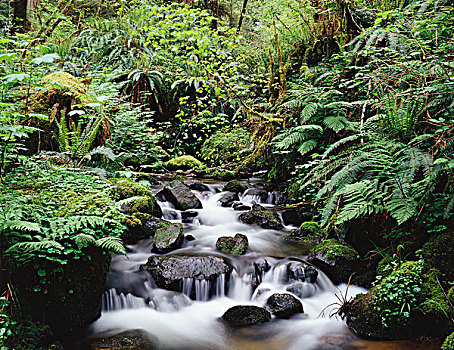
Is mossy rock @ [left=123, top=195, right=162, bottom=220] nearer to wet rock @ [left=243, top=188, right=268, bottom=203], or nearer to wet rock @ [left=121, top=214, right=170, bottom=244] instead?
wet rock @ [left=121, top=214, right=170, bottom=244]

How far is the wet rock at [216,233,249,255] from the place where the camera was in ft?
16.2

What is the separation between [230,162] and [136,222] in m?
4.93

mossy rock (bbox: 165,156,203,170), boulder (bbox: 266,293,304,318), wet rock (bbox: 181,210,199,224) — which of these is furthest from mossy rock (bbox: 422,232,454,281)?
mossy rock (bbox: 165,156,203,170)

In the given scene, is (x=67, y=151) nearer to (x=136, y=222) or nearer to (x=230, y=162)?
(x=136, y=222)

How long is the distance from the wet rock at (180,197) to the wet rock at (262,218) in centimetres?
108

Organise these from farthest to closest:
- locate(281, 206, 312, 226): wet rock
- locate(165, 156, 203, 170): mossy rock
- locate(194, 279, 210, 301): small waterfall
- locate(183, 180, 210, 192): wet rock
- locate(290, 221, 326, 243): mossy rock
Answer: locate(165, 156, 203, 170): mossy rock → locate(183, 180, 210, 192): wet rock → locate(281, 206, 312, 226): wet rock → locate(290, 221, 326, 243): mossy rock → locate(194, 279, 210, 301): small waterfall

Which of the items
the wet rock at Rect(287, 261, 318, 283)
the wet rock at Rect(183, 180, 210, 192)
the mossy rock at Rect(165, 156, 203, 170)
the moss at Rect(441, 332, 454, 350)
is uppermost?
the mossy rock at Rect(165, 156, 203, 170)

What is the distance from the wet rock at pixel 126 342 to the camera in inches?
123

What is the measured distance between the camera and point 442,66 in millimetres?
4402

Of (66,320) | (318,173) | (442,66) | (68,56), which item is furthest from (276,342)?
(68,56)

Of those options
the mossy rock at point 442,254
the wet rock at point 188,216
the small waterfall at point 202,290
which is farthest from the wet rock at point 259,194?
the mossy rock at point 442,254

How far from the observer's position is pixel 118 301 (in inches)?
154

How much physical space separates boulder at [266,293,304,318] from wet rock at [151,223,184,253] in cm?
173

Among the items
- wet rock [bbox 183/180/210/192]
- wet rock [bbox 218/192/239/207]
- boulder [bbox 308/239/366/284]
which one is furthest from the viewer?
wet rock [bbox 183/180/210/192]
